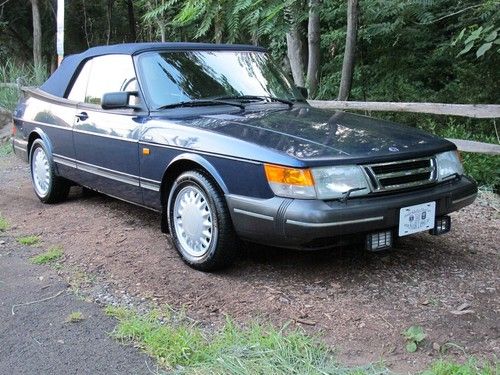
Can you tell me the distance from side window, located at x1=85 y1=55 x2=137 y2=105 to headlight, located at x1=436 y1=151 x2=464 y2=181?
2.48 meters

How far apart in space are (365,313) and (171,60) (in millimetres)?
2697

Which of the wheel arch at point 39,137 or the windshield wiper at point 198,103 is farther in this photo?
the wheel arch at point 39,137

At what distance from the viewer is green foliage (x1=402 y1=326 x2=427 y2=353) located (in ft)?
10.0

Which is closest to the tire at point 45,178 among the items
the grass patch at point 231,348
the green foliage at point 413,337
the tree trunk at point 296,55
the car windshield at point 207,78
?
the car windshield at point 207,78

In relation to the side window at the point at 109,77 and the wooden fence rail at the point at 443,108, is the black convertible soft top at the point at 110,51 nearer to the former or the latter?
the side window at the point at 109,77

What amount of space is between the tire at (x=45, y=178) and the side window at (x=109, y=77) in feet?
3.22

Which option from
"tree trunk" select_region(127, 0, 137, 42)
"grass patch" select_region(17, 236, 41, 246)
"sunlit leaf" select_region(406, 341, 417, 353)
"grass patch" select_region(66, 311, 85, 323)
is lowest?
"grass patch" select_region(66, 311, 85, 323)

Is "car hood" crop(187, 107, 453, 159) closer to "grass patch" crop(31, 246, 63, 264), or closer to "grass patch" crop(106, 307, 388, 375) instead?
"grass patch" crop(106, 307, 388, 375)

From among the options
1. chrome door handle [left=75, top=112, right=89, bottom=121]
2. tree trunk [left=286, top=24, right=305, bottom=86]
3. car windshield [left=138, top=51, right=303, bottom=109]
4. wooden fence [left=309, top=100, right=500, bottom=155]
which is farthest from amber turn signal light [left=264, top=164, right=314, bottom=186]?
tree trunk [left=286, top=24, right=305, bottom=86]

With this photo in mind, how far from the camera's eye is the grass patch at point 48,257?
4570 millimetres

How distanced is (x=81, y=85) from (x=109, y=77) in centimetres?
59

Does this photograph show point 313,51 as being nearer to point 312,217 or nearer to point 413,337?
point 312,217

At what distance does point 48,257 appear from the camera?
4.60m

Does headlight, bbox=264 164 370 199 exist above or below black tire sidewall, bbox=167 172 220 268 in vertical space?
above
